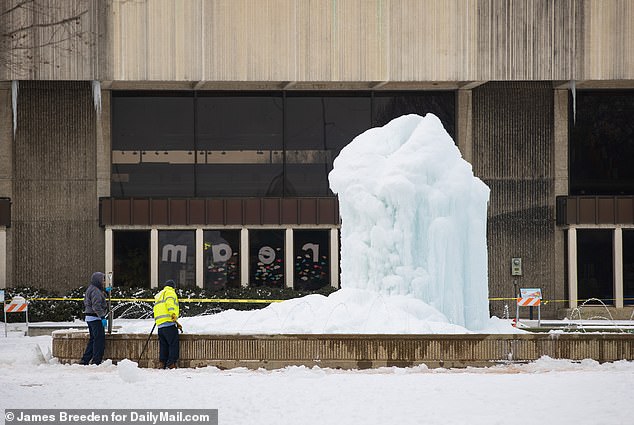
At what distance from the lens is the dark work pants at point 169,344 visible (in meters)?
18.8

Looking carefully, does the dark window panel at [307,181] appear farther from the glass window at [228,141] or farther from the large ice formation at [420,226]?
the large ice formation at [420,226]

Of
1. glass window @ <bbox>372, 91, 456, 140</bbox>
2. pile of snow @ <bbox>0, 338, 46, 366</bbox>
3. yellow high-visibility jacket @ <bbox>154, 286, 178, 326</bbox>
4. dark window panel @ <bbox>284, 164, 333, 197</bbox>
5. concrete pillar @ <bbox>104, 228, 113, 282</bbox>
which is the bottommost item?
pile of snow @ <bbox>0, 338, 46, 366</bbox>

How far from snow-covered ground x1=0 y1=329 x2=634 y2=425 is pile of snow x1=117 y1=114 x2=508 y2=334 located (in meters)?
3.19

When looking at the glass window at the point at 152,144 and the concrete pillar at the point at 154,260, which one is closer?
the concrete pillar at the point at 154,260

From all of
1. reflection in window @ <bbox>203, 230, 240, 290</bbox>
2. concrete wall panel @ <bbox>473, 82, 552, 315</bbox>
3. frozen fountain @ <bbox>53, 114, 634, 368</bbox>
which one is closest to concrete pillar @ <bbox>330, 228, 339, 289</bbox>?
reflection in window @ <bbox>203, 230, 240, 290</bbox>

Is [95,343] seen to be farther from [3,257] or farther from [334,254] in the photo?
[334,254]

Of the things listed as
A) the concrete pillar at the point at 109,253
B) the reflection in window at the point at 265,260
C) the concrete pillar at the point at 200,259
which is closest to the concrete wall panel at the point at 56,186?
the concrete pillar at the point at 109,253

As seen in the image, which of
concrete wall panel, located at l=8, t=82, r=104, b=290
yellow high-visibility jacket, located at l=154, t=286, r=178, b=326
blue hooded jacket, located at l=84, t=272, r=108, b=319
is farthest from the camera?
concrete wall panel, located at l=8, t=82, r=104, b=290

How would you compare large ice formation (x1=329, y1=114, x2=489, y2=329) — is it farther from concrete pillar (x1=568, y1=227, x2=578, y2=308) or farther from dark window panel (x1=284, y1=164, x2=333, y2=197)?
concrete pillar (x1=568, y1=227, x2=578, y2=308)

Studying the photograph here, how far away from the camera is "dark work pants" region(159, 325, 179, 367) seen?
739 inches

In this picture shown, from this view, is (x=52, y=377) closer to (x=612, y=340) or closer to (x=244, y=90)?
(x=612, y=340)

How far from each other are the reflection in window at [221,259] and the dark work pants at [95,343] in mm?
20846

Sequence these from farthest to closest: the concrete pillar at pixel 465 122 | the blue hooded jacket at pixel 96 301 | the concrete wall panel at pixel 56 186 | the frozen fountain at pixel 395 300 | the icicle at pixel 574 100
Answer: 1. the concrete pillar at pixel 465 122
2. the concrete wall panel at pixel 56 186
3. the icicle at pixel 574 100
4. the blue hooded jacket at pixel 96 301
5. the frozen fountain at pixel 395 300

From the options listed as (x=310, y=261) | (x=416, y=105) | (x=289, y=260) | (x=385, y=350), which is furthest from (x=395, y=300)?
(x=416, y=105)
